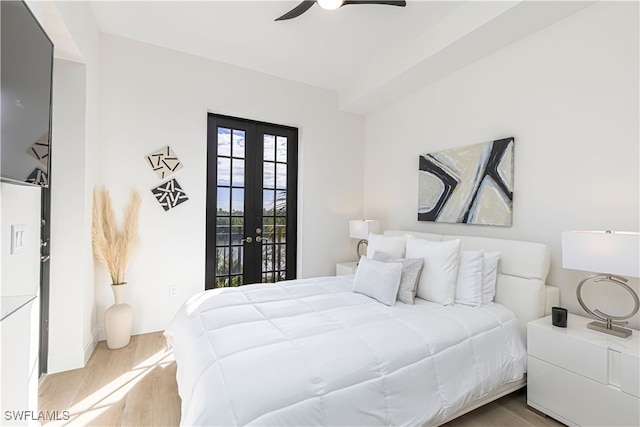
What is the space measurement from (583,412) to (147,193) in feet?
12.4

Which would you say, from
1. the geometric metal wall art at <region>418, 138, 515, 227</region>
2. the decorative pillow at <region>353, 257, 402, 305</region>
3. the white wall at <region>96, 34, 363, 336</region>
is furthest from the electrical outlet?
the geometric metal wall art at <region>418, 138, 515, 227</region>

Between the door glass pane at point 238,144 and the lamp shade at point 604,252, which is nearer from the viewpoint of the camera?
the lamp shade at point 604,252

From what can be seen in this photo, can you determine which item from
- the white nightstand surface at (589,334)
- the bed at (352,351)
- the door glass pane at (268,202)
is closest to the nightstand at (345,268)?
the door glass pane at (268,202)

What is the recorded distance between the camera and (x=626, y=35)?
199 centimetres

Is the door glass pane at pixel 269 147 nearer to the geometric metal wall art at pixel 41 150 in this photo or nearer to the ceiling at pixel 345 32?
the ceiling at pixel 345 32

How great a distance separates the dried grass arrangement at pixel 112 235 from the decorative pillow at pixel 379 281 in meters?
2.17

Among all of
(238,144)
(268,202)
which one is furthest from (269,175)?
(238,144)

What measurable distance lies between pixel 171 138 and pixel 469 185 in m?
3.09

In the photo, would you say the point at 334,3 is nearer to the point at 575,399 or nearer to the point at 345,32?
the point at 345,32

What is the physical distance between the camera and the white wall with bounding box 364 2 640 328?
1995 millimetres

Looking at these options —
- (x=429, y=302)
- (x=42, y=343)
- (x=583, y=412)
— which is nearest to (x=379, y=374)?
(x=429, y=302)

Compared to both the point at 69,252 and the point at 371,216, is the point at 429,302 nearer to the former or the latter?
the point at 371,216

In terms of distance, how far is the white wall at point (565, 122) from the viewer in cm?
200

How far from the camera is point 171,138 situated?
10.4 ft
